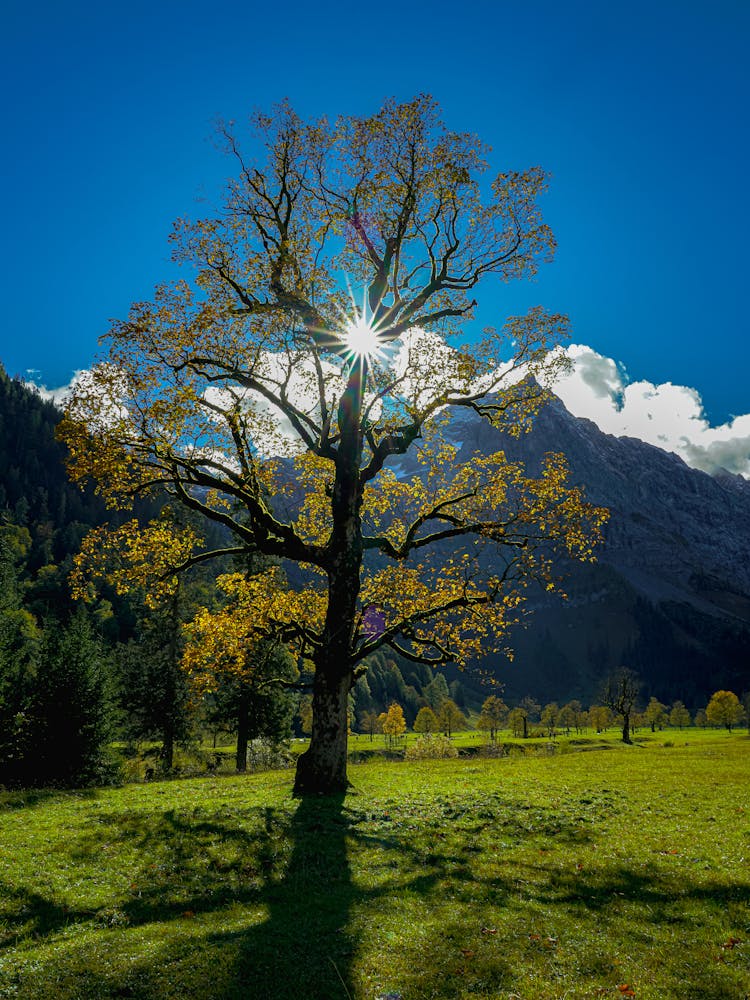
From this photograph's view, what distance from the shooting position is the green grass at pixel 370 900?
7199 millimetres

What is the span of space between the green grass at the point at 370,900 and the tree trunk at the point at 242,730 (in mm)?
25457

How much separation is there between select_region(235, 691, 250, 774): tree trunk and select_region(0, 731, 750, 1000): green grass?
83.5 feet

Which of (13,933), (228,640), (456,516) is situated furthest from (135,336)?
(13,933)

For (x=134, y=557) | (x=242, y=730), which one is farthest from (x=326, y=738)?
(x=242, y=730)

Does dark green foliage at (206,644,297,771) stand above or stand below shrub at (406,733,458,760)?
above

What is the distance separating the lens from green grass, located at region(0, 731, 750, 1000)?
720 centimetres

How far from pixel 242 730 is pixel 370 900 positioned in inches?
1489

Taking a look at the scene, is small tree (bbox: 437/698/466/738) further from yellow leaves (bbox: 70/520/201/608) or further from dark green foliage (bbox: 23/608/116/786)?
yellow leaves (bbox: 70/520/201/608)

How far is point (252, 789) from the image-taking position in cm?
2209

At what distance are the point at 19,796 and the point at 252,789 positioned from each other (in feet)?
27.5

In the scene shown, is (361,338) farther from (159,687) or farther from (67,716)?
(159,687)

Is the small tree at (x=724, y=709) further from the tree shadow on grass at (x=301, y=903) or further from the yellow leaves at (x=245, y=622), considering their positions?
the yellow leaves at (x=245, y=622)

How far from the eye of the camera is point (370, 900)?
1017 cm

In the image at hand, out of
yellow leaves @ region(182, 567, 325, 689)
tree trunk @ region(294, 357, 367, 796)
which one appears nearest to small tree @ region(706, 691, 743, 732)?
yellow leaves @ region(182, 567, 325, 689)
